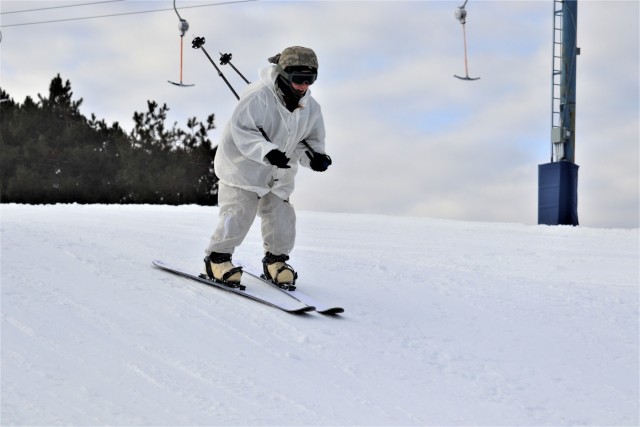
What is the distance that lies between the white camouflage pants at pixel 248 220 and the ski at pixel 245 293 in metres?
0.19

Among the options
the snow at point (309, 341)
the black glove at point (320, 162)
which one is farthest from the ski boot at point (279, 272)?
the black glove at point (320, 162)

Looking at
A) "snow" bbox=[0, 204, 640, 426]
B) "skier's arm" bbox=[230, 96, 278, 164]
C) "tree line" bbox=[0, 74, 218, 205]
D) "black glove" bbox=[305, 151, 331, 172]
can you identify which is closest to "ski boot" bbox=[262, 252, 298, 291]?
"snow" bbox=[0, 204, 640, 426]

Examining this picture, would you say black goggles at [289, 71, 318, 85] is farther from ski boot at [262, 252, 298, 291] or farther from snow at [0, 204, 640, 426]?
snow at [0, 204, 640, 426]

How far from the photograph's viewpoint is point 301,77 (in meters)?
5.25

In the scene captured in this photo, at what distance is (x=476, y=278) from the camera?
6.69 m

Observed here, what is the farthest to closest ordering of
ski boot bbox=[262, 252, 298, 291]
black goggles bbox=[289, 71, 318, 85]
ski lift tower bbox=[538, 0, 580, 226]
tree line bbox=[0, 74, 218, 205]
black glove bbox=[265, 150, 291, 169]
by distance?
tree line bbox=[0, 74, 218, 205], ski lift tower bbox=[538, 0, 580, 226], ski boot bbox=[262, 252, 298, 291], black goggles bbox=[289, 71, 318, 85], black glove bbox=[265, 150, 291, 169]

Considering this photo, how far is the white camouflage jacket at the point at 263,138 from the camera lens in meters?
5.24

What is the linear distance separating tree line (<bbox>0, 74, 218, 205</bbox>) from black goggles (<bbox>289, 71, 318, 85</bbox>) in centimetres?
2097

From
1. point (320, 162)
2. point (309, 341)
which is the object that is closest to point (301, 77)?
point (320, 162)

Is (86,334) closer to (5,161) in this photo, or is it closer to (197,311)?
(197,311)

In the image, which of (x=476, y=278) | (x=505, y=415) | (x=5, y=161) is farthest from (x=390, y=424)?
(x=5, y=161)

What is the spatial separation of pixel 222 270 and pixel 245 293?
0.24 m

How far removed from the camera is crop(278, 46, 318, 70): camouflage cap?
524 cm

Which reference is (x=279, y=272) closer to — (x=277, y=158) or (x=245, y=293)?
(x=245, y=293)
